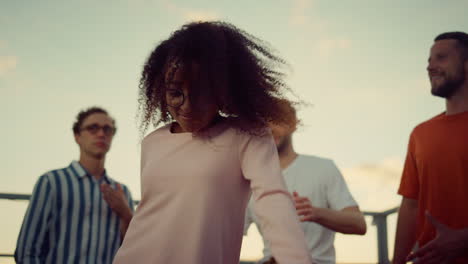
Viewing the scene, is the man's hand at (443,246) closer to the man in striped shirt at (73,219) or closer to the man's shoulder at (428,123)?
the man's shoulder at (428,123)

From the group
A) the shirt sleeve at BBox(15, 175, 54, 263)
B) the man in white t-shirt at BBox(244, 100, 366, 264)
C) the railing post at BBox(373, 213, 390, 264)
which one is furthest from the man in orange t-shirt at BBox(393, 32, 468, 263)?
the railing post at BBox(373, 213, 390, 264)

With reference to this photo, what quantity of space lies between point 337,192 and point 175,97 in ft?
6.56

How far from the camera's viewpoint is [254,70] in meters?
1.51

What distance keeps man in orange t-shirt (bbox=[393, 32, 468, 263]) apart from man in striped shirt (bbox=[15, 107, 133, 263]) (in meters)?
1.85

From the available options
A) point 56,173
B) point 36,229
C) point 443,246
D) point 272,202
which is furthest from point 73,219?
point 272,202

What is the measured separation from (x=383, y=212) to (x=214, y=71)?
15.0 feet

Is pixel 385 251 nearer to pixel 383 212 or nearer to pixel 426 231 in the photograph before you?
pixel 383 212

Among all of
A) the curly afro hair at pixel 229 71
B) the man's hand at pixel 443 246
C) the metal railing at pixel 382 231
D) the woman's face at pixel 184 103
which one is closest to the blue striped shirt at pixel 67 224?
the man's hand at pixel 443 246

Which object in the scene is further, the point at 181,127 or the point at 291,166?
the point at 291,166

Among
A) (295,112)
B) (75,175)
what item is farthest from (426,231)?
(75,175)

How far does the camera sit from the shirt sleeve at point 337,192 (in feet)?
10.3

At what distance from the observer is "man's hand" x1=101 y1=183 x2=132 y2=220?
3.62 metres

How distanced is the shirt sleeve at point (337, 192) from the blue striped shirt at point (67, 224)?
148cm

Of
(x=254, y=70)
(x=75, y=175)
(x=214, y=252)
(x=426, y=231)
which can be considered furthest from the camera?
(x=75, y=175)
